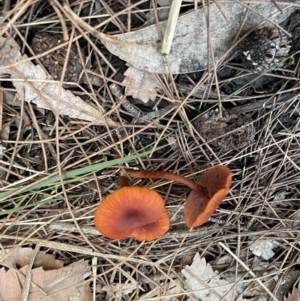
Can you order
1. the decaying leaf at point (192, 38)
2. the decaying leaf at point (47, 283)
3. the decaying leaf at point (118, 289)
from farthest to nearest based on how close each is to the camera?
the decaying leaf at point (118, 289), the decaying leaf at point (47, 283), the decaying leaf at point (192, 38)

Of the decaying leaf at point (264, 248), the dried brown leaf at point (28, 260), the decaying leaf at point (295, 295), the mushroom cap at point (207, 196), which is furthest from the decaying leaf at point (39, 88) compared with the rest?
the decaying leaf at point (295, 295)

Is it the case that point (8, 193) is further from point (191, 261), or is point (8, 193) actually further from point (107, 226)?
point (191, 261)

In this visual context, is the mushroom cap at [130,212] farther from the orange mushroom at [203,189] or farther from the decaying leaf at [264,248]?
the decaying leaf at [264,248]

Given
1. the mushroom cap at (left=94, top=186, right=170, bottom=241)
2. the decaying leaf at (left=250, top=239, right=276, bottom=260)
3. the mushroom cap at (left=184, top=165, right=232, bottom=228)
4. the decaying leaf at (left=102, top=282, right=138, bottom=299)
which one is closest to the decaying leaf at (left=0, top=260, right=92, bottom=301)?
the decaying leaf at (left=102, top=282, right=138, bottom=299)

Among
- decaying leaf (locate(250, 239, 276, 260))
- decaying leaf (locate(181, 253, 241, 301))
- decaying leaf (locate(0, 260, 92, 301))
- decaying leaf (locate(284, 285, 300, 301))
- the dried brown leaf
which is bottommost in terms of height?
decaying leaf (locate(284, 285, 300, 301))

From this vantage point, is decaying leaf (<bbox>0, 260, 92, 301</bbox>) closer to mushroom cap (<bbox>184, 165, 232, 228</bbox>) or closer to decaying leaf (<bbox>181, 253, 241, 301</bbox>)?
decaying leaf (<bbox>181, 253, 241, 301</bbox>)

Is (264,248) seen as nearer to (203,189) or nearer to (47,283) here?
(203,189)
